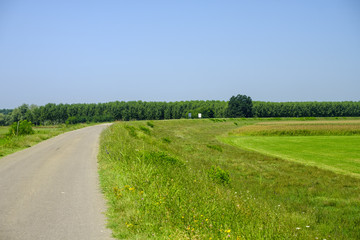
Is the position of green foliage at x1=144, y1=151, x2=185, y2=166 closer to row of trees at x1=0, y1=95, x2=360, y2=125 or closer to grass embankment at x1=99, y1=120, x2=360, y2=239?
grass embankment at x1=99, y1=120, x2=360, y2=239

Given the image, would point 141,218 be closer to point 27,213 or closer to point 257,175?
point 27,213

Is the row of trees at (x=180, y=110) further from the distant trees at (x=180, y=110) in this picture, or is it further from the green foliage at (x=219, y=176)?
the green foliage at (x=219, y=176)

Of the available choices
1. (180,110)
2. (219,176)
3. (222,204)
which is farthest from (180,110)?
(222,204)

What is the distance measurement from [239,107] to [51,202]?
132 meters

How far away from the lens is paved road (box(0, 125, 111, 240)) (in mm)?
6258

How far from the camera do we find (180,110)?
6412 inches

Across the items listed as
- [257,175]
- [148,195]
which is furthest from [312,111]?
[148,195]

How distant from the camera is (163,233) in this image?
5.89 metres

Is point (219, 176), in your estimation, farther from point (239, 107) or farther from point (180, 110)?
point (180, 110)

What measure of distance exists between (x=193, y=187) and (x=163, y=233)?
3.29 m

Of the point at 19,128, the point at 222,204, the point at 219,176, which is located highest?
the point at 19,128

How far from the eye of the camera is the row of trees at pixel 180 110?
138 metres

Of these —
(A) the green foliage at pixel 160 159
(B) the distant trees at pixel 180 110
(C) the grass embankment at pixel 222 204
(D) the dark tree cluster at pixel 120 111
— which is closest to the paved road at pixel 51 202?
(C) the grass embankment at pixel 222 204

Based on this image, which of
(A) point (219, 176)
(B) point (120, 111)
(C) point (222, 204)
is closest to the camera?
(C) point (222, 204)
